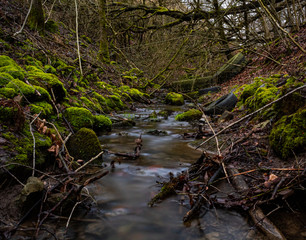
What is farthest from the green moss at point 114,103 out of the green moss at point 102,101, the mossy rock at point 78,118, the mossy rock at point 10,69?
the mossy rock at point 10,69

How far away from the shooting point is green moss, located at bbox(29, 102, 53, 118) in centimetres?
379

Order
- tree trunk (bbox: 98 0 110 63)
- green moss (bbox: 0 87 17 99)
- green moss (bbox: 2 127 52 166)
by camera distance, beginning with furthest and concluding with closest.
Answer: tree trunk (bbox: 98 0 110 63) < green moss (bbox: 0 87 17 99) < green moss (bbox: 2 127 52 166)

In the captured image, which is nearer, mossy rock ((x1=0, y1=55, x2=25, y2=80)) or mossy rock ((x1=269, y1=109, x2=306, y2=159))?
mossy rock ((x1=269, y1=109, x2=306, y2=159))

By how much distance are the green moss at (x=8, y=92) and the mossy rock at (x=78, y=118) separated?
1066 millimetres

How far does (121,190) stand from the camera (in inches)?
108

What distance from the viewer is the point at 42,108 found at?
3941mm

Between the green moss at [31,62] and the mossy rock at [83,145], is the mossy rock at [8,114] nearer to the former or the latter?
the mossy rock at [83,145]

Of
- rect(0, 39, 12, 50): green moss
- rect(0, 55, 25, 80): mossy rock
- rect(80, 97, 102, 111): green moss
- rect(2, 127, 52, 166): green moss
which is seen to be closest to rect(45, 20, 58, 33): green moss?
rect(0, 39, 12, 50): green moss

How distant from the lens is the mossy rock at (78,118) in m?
4.51

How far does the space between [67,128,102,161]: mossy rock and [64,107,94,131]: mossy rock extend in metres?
1.13

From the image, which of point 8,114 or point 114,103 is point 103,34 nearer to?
point 114,103

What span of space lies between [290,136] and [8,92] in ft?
13.3

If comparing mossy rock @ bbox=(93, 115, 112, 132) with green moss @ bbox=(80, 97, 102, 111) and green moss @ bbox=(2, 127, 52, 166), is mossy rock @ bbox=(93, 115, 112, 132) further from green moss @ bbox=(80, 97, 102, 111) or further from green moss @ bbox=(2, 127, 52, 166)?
green moss @ bbox=(2, 127, 52, 166)

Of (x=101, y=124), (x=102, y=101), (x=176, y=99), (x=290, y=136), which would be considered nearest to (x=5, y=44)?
(x=102, y=101)
